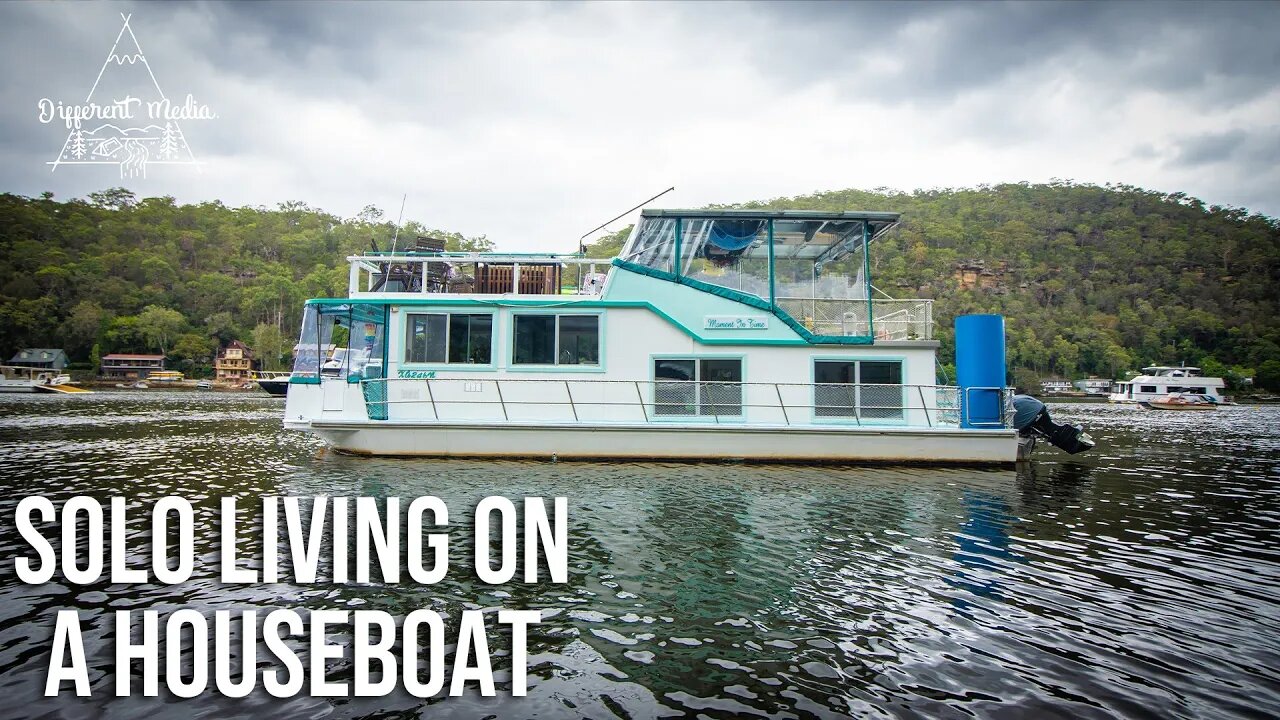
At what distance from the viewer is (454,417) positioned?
45.2 feet

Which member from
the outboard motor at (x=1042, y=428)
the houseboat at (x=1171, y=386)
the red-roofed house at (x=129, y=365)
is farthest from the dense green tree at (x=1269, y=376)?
the red-roofed house at (x=129, y=365)

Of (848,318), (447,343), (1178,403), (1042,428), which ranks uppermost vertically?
(848,318)

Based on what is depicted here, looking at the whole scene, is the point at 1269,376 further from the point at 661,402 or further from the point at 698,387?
the point at 661,402

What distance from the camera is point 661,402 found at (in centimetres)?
1366

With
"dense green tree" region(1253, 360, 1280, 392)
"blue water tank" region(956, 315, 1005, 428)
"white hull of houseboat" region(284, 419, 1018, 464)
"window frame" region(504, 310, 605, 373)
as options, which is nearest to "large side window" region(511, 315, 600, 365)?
"window frame" region(504, 310, 605, 373)

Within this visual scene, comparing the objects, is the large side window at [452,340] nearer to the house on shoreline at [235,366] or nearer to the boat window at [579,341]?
the boat window at [579,341]

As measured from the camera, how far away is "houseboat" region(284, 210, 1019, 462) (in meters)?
13.4

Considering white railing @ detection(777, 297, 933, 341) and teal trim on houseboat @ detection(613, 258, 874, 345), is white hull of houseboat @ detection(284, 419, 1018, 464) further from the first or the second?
white railing @ detection(777, 297, 933, 341)

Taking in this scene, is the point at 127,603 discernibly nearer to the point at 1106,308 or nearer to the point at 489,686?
the point at 489,686

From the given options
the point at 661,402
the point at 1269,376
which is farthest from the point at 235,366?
the point at 1269,376

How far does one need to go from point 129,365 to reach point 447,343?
99.1 m

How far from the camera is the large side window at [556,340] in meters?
14.2

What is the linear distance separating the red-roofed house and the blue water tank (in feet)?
340

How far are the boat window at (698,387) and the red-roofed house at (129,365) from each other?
98911 mm
